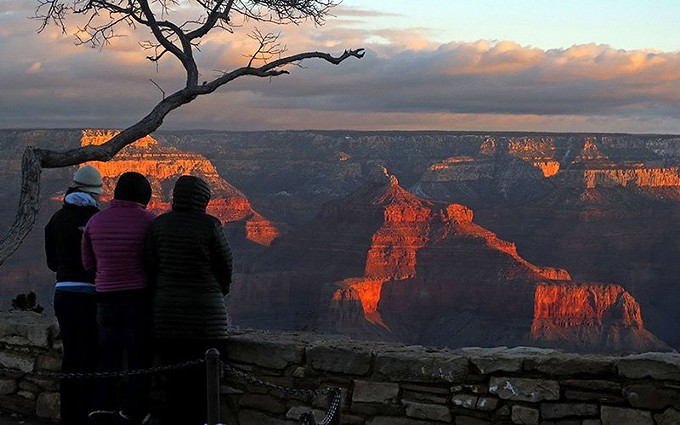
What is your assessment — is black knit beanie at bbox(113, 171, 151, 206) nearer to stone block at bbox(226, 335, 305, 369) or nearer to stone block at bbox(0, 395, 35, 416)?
stone block at bbox(226, 335, 305, 369)

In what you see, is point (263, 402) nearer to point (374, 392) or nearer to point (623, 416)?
point (374, 392)

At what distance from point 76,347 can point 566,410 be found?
3.02 m

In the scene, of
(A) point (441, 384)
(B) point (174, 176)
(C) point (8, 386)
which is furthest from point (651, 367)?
(B) point (174, 176)

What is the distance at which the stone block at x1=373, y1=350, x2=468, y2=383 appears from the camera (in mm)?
5605

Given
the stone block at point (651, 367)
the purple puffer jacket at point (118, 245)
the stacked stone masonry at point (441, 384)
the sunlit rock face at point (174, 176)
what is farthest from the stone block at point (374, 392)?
the sunlit rock face at point (174, 176)

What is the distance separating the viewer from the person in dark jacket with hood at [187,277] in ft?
18.3

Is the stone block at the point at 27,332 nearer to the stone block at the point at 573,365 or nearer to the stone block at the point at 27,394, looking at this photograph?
the stone block at the point at 27,394

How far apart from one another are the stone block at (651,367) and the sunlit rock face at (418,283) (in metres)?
53.5

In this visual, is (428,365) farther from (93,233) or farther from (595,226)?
(595,226)

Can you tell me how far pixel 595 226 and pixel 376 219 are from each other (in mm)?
22281

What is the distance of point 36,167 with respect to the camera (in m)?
7.65

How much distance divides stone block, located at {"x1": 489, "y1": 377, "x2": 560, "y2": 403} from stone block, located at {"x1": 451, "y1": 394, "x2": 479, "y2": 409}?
113 millimetres

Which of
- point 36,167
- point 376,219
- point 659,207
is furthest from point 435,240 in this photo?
point 36,167

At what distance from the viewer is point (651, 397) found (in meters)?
5.29
